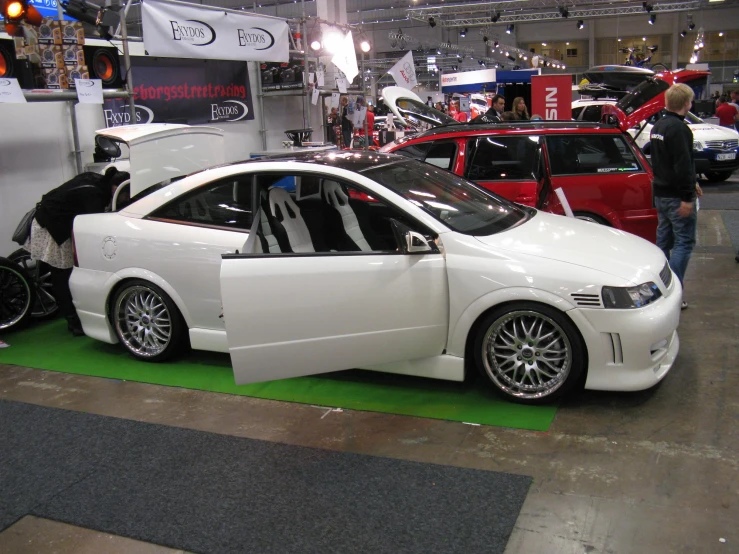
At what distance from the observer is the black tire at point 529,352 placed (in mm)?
3971

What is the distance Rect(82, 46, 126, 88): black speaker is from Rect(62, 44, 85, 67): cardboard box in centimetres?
19

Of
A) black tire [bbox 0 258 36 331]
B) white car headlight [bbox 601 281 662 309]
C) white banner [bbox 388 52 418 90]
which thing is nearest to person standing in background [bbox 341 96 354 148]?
white banner [bbox 388 52 418 90]

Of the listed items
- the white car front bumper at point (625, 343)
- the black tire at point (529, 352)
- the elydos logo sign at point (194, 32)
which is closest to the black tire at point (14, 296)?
the elydos logo sign at point (194, 32)

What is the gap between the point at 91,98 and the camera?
287 inches

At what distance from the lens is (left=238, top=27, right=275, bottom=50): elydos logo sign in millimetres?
9352

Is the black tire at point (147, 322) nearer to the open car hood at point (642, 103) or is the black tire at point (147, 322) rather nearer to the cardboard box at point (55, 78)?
the cardboard box at point (55, 78)

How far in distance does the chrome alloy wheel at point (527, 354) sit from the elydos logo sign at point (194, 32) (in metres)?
6.23

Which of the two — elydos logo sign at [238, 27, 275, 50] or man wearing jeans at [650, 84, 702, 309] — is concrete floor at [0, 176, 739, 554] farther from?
elydos logo sign at [238, 27, 275, 50]

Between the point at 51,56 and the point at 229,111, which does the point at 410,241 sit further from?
the point at 229,111

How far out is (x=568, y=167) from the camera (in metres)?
7.11

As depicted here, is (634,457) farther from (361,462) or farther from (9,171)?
(9,171)

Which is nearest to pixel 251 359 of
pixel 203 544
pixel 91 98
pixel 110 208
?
pixel 203 544

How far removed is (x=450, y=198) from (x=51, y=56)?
195 inches

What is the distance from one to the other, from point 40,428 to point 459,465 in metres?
2.64
